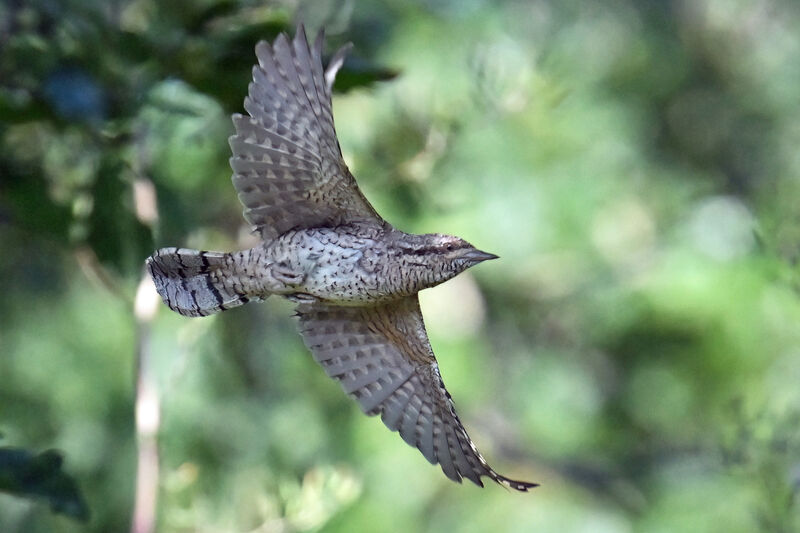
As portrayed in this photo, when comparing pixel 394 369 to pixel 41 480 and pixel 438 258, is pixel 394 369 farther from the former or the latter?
pixel 41 480

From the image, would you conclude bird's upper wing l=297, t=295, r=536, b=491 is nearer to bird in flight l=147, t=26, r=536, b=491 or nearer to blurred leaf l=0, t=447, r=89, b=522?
bird in flight l=147, t=26, r=536, b=491

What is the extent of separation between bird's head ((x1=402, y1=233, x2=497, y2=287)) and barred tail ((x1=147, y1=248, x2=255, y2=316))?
312 mm

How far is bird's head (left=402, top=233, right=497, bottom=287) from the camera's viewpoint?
1.77 m

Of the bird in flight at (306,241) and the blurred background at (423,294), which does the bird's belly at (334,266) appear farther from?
the blurred background at (423,294)

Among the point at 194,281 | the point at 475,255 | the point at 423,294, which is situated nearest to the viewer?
the point at 475,255

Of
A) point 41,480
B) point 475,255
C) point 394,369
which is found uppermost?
point 475,255

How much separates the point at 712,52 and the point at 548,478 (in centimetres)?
281

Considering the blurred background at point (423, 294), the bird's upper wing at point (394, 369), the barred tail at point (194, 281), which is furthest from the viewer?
the blurred background at point (423, 294)

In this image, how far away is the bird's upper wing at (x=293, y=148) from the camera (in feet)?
5.93

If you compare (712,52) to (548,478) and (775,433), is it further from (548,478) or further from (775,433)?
(775,433)

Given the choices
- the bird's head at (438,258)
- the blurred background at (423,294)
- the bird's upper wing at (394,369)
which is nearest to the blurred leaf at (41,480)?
the blurred background at (423,294)

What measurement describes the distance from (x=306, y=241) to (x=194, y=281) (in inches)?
8.9

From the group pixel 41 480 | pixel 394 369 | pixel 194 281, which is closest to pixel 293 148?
pixel 194 281

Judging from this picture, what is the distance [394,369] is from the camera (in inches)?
81.3
